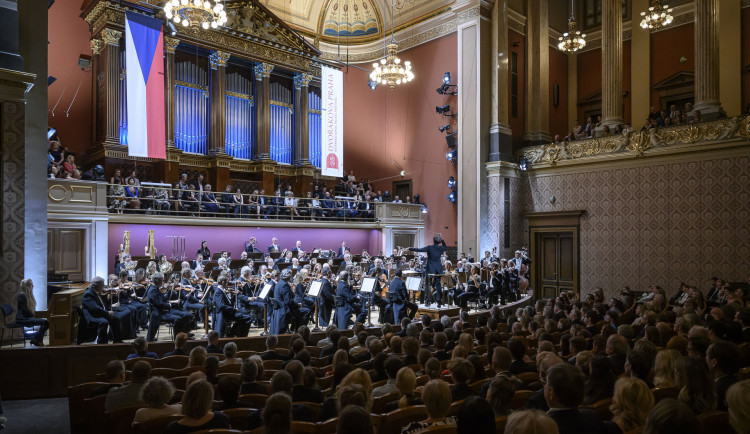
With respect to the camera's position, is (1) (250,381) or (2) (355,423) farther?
(1) (250,381)

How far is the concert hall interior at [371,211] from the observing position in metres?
4.26

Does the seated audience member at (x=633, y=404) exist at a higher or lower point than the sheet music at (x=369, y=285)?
higher

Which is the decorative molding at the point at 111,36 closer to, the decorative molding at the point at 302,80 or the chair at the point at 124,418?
the decorative molding at the point at 302,80

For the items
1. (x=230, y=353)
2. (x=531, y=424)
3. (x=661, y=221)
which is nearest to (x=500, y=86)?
(x=661, y=221)

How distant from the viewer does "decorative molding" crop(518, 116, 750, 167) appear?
13.0 m

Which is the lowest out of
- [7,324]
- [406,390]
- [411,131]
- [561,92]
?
[7,324]

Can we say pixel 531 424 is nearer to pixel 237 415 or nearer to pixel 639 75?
pixel 237 415

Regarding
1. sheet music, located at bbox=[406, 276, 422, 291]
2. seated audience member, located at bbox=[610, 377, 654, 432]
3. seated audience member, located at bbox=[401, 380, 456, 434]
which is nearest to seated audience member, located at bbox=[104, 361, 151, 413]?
seated audience member, located at bbox=[401, 380, 456, 434]

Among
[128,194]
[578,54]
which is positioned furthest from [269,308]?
[578,54]

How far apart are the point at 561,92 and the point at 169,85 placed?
14.8 m

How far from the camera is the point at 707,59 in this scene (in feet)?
45.5

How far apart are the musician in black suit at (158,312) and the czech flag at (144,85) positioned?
6.04 meters

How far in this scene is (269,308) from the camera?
35.8 ft

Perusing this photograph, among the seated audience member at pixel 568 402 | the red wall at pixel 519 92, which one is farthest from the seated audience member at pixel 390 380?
the red wall at pixel 519 92
